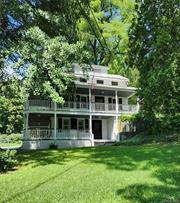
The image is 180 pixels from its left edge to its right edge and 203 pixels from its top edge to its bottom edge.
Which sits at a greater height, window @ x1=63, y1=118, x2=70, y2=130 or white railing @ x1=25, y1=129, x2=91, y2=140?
window @ x1=63, y1=118, x2=70, y2=130

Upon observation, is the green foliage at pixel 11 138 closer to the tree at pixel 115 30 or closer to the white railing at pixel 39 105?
the tree at pixel 115 30

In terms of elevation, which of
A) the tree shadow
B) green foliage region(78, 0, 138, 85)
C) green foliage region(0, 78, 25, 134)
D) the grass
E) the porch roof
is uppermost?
green foliage region(78, 0, 138, 85)

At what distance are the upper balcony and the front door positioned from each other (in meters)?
2.40

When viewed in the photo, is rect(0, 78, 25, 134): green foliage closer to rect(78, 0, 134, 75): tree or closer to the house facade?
the house facade

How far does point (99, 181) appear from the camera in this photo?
36.3ft

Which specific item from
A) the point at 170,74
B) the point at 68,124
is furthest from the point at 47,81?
the point at 68,124

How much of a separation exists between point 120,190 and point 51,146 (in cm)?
1942

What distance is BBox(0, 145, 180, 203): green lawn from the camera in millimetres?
9188

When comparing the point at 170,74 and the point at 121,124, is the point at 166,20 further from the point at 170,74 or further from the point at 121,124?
the point at 121,124

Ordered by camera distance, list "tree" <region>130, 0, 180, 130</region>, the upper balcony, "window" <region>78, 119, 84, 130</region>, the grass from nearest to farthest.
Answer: "tree" <region>130, 0, 180, 130</region> < the upper balcony < "window" <region>78, 119, 84, 130</region> < the grass

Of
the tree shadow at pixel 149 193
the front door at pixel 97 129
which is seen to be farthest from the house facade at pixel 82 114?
the tree shadow at pixel 149 193

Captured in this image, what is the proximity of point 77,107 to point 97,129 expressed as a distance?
13.8 feet

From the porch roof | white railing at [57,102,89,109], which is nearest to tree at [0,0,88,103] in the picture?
white railing at [57,102,89,109]

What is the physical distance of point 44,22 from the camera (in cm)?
1953
